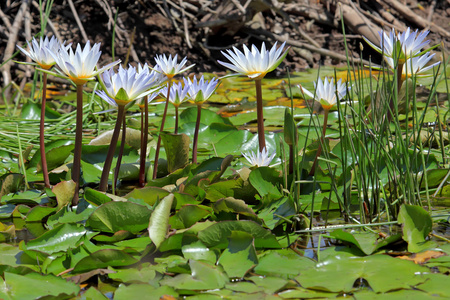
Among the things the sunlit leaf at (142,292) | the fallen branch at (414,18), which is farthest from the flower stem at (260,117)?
the fallen branch at (414,18)

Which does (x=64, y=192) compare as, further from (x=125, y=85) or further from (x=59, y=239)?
(x=125, y=85)

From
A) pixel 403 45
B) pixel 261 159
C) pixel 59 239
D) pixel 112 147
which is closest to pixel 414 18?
pixel 403 45

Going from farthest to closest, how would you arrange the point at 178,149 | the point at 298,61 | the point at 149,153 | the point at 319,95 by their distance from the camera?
1. the point at 298,61
2. the point at 149,153
3. the point at 178,149
4. the point at 319,95

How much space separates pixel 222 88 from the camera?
3.70 metres

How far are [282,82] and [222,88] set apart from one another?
1.68 ft

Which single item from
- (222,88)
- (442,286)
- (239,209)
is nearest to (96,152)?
(239,209)

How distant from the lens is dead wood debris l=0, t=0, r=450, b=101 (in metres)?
4.25

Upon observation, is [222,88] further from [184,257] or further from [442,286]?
[442,286]

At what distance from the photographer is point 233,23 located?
170 inches

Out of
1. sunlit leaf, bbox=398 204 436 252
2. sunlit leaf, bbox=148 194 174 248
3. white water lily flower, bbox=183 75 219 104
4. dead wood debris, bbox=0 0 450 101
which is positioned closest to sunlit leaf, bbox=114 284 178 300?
sunlit leaf, bbox=148 194 174 248

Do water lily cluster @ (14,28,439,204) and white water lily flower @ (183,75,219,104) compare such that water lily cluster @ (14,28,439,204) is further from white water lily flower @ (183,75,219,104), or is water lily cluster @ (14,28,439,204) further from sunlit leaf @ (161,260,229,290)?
sunlit leaf @ (161,260,229,290)

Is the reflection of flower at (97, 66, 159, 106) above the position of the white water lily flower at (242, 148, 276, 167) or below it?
above

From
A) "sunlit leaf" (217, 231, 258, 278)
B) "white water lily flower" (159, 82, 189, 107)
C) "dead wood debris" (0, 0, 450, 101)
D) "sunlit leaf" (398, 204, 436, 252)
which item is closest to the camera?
"sunlit leaf" (217, 231, 258, 278)

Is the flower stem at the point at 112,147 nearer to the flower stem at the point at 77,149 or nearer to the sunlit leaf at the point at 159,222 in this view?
the flower stem at the point at 77,149
